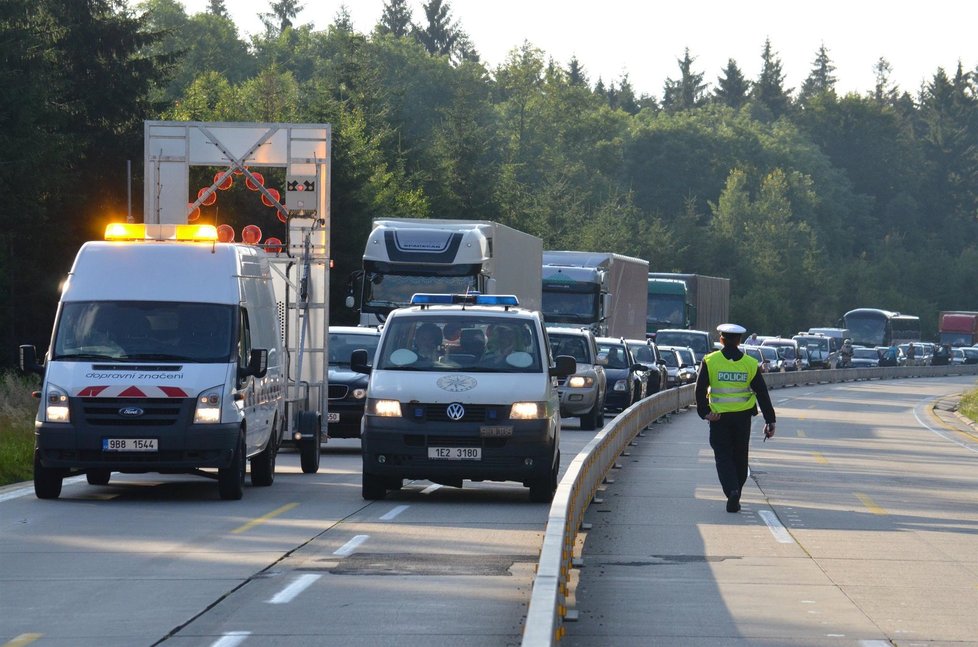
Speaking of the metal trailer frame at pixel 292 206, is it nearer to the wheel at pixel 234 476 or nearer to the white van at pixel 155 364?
the white van at pixel 155 364

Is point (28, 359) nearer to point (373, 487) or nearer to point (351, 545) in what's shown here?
point (373, 487)

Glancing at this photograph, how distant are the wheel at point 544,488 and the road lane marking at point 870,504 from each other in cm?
318

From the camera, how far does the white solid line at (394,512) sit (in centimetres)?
1531

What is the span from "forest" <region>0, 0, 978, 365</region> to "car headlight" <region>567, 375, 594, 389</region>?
49.9ft

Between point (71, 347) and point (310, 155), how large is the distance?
535 centimetres

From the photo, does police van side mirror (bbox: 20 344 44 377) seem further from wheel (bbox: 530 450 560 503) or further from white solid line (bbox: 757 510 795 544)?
white solid line (bbox: 757 510 795 544)

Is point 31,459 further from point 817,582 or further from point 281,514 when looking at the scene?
point 817,582

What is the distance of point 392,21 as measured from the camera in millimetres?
163000

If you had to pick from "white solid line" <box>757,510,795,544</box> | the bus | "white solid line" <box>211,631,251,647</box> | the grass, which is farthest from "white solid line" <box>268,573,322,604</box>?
the bus

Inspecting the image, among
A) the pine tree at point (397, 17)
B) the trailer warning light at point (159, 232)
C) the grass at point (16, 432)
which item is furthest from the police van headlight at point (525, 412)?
the pine tree at point (397, 17)

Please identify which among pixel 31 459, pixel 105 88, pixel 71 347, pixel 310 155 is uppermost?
pixel 105 88

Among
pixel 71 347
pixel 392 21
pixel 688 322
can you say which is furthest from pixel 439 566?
pixel 392 21

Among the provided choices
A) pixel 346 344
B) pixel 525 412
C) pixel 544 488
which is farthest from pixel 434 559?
pixel 346 344

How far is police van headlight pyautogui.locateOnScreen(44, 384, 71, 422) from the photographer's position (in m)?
16.2
